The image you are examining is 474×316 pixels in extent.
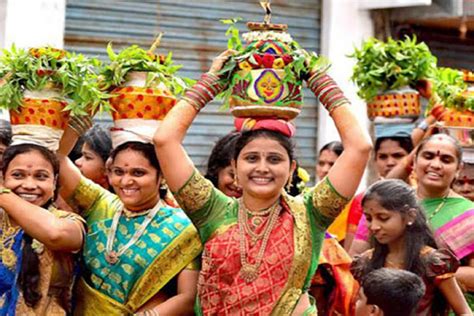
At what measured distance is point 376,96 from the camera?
327 inches

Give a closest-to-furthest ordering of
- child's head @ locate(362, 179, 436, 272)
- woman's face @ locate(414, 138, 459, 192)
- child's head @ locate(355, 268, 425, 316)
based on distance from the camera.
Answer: child's head @ locate(355, 268, 425, 316), child's head @ locate(362, 179, 436, 272), woman's face @ locate(414, 138, 459, 192)

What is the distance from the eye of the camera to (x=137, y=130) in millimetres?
6074

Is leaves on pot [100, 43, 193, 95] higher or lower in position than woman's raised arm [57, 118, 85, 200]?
higher

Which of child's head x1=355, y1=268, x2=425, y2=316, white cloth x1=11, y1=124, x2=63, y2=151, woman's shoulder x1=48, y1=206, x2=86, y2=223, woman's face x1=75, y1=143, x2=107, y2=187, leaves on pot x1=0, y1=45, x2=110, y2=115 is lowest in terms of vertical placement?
child's head x1=355, y1=268, x2=425, y2=316

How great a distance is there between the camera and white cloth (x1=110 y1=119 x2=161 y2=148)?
6.07m

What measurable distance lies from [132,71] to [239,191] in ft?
3.24

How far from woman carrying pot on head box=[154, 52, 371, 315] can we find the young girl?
741 mm

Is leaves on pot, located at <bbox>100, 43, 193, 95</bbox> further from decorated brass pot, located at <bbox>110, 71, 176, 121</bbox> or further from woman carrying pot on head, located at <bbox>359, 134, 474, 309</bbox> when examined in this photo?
woman carrying pot on head, located at <bbox>359, 134, 474, 309</bbox>

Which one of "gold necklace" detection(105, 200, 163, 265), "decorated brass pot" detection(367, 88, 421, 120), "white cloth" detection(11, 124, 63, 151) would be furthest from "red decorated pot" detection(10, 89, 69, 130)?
"decorated brass pot" detection(367, 88, 421, 120)

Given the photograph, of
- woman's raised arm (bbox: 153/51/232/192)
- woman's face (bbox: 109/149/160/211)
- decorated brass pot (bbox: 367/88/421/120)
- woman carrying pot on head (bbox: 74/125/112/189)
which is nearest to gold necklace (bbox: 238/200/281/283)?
woman's raised arm (bbox: 153/51/232/192)

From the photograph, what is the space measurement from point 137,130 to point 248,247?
0.89m

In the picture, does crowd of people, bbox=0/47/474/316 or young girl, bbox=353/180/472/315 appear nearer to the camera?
crowd of people, bbox=0/47/474/316

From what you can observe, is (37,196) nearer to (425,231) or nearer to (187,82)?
(187,82)

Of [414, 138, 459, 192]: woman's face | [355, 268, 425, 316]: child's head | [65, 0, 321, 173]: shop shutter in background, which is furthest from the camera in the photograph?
[65, 0, 321, 173]: shop shutter in background
